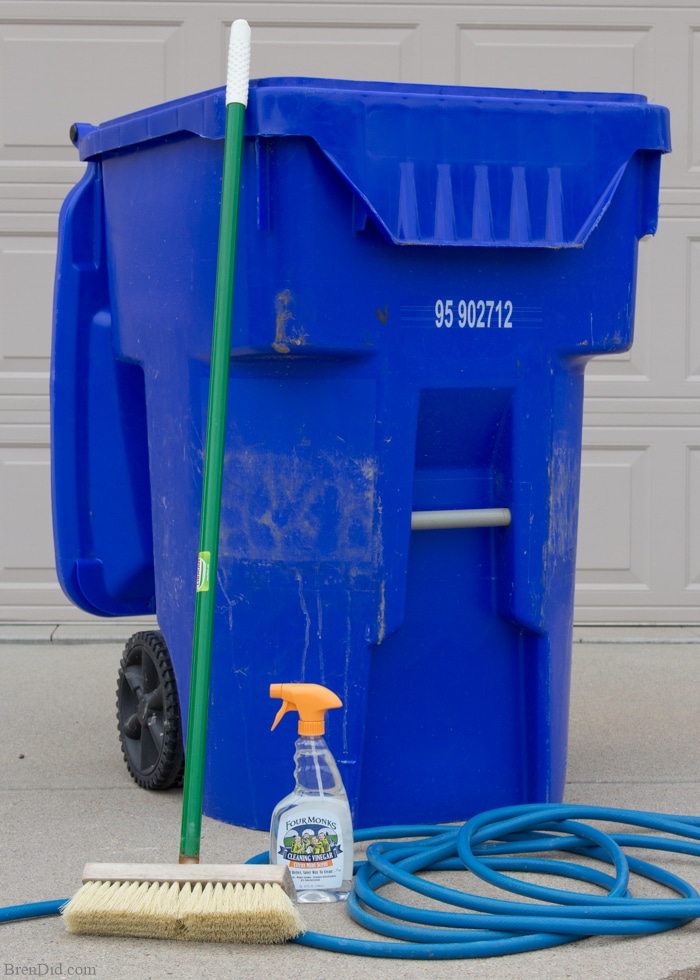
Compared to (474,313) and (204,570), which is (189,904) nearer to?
(204,570)

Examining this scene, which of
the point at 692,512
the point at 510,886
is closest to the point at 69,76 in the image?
the point at 692,512

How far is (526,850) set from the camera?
2521 millimetres

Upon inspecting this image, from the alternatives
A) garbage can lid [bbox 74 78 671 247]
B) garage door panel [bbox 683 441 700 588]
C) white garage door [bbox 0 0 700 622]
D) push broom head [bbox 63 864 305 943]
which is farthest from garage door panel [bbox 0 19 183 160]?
push broom head [bbox 63 864 305 943]

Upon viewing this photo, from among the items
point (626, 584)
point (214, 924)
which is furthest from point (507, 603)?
point (626, 584)

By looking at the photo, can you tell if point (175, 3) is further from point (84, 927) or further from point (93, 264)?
point (84, 927)

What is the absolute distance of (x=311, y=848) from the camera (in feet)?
7.52

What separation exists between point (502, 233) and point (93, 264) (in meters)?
0.97

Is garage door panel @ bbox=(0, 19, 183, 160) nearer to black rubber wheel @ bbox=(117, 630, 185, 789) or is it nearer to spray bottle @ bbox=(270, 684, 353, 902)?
black rubber wheel @ bbox=(117, 630, 185, 789)

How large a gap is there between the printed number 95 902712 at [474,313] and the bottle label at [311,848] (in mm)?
877

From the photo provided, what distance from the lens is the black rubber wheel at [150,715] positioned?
2.94m

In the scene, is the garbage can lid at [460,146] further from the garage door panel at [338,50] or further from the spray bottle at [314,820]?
the garage door panel at [338,50]

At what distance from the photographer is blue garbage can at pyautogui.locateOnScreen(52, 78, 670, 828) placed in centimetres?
249

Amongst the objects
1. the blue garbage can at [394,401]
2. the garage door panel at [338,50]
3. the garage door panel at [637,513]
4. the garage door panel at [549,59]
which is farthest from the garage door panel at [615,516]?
the blue garbage can at [394,401]

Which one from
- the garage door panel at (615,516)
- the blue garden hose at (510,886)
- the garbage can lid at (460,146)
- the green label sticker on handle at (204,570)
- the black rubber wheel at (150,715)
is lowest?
the blue garden hose at (510,886)
